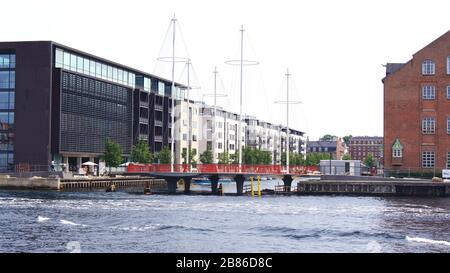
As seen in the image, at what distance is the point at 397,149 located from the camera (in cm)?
11106

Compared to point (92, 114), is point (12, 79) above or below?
above

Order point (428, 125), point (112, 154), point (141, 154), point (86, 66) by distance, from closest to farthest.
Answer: point (428, 125), point (112, 154), point (86, 66), point (141, 154)

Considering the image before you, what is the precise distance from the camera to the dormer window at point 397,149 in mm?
110875

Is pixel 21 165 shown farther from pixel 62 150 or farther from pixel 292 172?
pixel 292 172

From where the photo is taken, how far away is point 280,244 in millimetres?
41469

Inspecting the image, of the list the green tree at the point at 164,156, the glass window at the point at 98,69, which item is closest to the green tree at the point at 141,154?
the green tree at the point at 164,156

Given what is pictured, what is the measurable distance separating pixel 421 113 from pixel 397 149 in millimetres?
6872

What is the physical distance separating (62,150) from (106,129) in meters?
21.0

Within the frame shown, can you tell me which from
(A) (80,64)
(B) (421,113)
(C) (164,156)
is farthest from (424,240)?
(C) (164,156)

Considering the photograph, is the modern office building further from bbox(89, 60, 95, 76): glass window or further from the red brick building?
the red brick building

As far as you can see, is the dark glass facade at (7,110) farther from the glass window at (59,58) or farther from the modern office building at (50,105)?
the glass window at (59,58)

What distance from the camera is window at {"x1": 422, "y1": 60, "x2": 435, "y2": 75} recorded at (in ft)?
361

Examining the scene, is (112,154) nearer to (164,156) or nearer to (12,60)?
(164,156)
